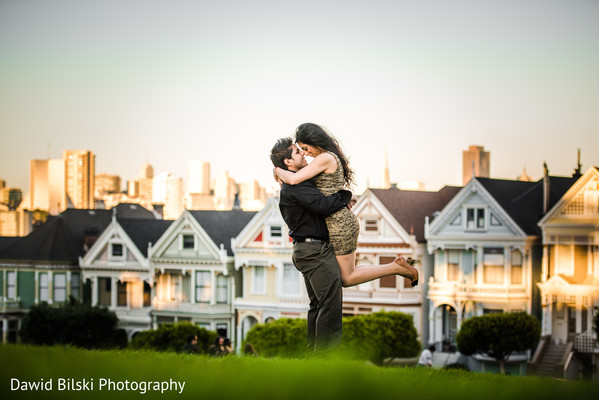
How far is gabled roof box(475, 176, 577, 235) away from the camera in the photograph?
45219mm

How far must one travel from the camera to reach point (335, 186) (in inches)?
487

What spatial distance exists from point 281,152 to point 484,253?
112 ft

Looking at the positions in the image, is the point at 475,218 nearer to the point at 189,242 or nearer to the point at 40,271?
the point at 189,242

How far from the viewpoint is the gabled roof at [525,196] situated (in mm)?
45219

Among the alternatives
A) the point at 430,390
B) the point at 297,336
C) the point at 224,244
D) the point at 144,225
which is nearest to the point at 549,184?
the point at 297,336

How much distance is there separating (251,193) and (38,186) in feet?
115

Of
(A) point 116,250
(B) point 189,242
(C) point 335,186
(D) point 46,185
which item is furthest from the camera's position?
(D) point 46,185

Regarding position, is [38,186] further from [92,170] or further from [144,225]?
[144,225]

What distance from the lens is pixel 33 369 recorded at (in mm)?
9250

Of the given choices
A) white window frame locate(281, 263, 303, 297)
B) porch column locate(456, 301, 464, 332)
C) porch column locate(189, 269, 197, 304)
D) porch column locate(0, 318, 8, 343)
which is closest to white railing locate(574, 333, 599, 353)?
porch column locate(456, 301, 464, 332)

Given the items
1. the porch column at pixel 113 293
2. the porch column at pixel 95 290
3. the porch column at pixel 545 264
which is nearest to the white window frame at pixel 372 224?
the porch column at pixel 545 264

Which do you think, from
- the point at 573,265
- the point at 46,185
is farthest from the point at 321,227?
the point at 46,185

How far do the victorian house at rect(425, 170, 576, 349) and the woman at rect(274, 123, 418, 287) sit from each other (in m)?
32.6

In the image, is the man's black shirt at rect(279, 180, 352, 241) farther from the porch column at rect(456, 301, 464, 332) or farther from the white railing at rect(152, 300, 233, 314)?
the white railing at rect(152, 300, 233, 314)
